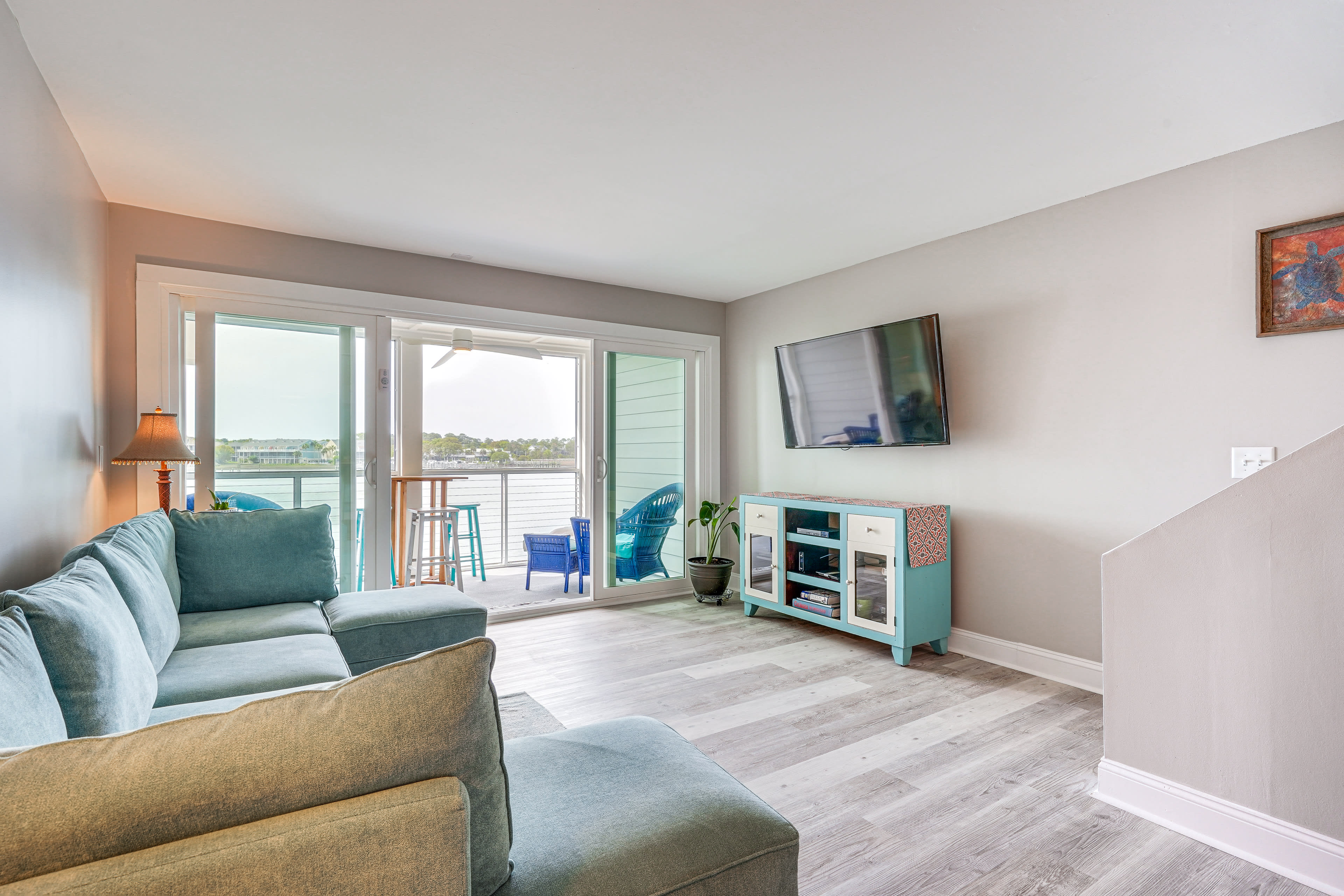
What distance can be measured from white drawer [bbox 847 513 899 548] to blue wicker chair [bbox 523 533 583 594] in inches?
99.3

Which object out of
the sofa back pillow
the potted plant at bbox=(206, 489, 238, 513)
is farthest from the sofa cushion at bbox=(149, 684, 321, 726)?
the potted plant at bbox=(206, 489, 238, 513)

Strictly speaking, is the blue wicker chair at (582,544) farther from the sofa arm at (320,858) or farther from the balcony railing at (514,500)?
the sofa arm at (320,858)

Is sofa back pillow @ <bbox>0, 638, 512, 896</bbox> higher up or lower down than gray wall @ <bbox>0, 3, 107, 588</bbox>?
lower down

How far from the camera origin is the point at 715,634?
409cm

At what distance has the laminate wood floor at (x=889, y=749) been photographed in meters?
1.80

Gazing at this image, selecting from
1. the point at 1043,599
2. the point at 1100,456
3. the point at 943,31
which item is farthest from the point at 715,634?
the point at 943,31

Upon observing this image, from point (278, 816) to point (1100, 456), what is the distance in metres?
3.43

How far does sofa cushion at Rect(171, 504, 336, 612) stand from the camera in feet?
9.07

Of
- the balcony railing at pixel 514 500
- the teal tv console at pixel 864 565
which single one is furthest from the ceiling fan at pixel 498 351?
the teal tv console at pixel 864 565

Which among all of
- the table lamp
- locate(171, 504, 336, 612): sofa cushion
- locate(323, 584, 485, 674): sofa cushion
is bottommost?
locate(323, 584, 485, 674): sofa cushion

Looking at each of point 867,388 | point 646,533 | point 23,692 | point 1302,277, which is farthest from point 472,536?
point 1302,277

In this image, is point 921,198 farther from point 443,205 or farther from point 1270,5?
point 443,205

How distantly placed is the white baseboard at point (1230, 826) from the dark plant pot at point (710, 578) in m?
2.92

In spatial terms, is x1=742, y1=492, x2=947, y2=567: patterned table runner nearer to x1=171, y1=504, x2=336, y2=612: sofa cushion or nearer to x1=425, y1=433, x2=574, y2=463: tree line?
x1=171, y1=504, x2=336, y2=612: sofa cushion
